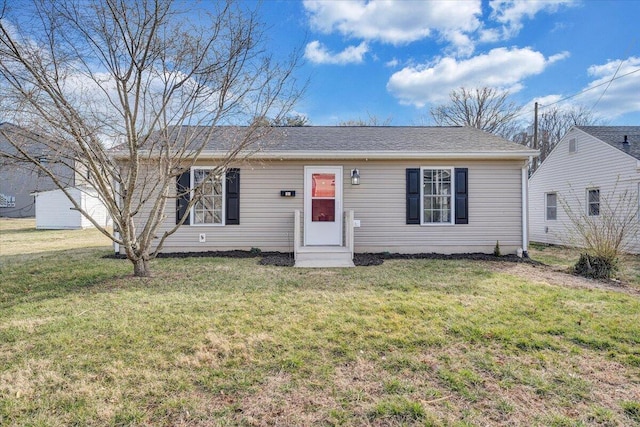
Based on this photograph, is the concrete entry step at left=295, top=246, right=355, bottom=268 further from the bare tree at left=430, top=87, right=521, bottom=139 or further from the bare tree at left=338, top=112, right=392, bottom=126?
the bare tree at left=430, top=87, right=521, bottom=139

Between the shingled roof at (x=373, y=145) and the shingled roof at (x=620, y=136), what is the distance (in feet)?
15.7

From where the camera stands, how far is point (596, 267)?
572cm

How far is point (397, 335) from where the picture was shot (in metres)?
3.06

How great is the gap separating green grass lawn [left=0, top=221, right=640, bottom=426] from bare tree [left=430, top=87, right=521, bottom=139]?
65.9 ft

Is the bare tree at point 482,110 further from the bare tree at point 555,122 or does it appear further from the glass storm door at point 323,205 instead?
the glass storm door at point 323,205

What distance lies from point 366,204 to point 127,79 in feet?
17.0

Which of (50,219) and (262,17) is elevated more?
(262,17)

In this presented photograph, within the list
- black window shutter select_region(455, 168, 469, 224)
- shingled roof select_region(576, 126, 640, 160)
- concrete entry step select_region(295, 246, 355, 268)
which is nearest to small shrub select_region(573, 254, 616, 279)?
black window shutter select_region(455, 168, 469, 224)

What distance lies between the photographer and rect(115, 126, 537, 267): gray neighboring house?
24.7ft

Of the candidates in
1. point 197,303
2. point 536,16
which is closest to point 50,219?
point 197,303

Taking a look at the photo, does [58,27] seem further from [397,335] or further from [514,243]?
[514,243]

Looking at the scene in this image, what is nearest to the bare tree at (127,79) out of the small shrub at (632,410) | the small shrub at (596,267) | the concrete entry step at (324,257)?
the concrete entry step at (324,257)

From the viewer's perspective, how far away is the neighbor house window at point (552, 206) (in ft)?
39.4

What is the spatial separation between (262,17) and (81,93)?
2.91 metres
